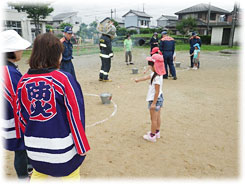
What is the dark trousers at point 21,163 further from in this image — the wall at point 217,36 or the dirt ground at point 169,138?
the wall at point 217,36

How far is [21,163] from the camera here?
7.75 ft

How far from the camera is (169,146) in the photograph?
3467mm

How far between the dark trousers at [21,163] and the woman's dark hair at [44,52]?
1.26 metres

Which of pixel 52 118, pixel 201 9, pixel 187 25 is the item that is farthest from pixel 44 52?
pixel 201 9

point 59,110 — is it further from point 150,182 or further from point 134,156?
point 134,156

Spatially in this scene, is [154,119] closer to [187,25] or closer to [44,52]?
[44,52]

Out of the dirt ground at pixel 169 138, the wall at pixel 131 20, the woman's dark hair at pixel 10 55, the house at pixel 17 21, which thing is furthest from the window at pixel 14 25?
the wall at pixel 131 20

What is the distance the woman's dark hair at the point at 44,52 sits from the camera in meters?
1.55

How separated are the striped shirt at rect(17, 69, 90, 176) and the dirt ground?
4.25 feet

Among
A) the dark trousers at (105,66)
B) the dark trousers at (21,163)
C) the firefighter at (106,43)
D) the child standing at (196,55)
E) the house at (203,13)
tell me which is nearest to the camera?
the dark trousers at (21,163)

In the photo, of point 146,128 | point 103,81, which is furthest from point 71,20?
point 146,128

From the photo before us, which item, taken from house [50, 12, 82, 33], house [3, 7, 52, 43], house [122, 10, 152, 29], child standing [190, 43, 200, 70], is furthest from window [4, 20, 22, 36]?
house [122, 10, 152, 29]

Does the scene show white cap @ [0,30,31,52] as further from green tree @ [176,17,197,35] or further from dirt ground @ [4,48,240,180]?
green tree @ [176,17,197,35]

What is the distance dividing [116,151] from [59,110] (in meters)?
2.00
